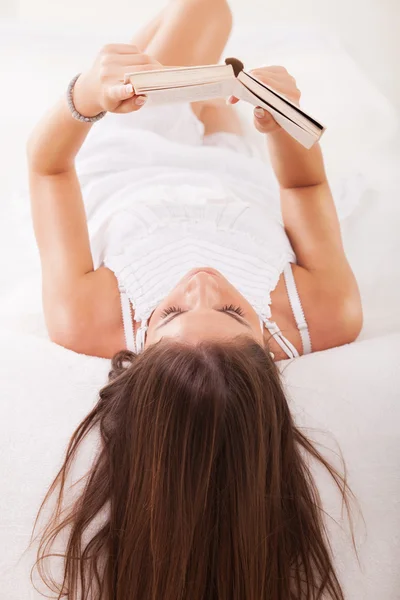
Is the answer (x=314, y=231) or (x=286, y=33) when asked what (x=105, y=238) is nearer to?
(x=314, y=231)

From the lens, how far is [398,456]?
2.95 ft

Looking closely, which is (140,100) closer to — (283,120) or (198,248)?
(283,120)

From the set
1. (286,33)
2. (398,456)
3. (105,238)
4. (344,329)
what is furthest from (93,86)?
(286,33)

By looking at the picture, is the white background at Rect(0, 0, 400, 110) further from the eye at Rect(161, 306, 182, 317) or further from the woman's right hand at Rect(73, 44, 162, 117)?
the eye at Rect(161, 306, 182, 317)

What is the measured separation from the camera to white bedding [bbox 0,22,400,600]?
0.84m

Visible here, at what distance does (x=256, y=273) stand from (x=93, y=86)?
1.29 ft

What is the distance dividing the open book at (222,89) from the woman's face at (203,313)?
224 millimetres

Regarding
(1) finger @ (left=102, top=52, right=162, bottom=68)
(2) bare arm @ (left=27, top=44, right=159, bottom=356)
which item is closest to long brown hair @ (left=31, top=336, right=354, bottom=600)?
(2) bare arm @ (left=27, top=44, right=159, bottom=356)

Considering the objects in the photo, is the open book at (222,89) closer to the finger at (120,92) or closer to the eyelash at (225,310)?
the finger at (120,92)

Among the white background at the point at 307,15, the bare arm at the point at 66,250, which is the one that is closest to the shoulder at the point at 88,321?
the bare arm at the point at 66,250

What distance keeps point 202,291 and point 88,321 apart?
0.24 metres

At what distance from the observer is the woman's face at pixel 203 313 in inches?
33.9

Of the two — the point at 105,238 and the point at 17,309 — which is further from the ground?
the point at 105,238

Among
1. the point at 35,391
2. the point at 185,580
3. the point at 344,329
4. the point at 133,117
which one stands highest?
the point at 133,117
